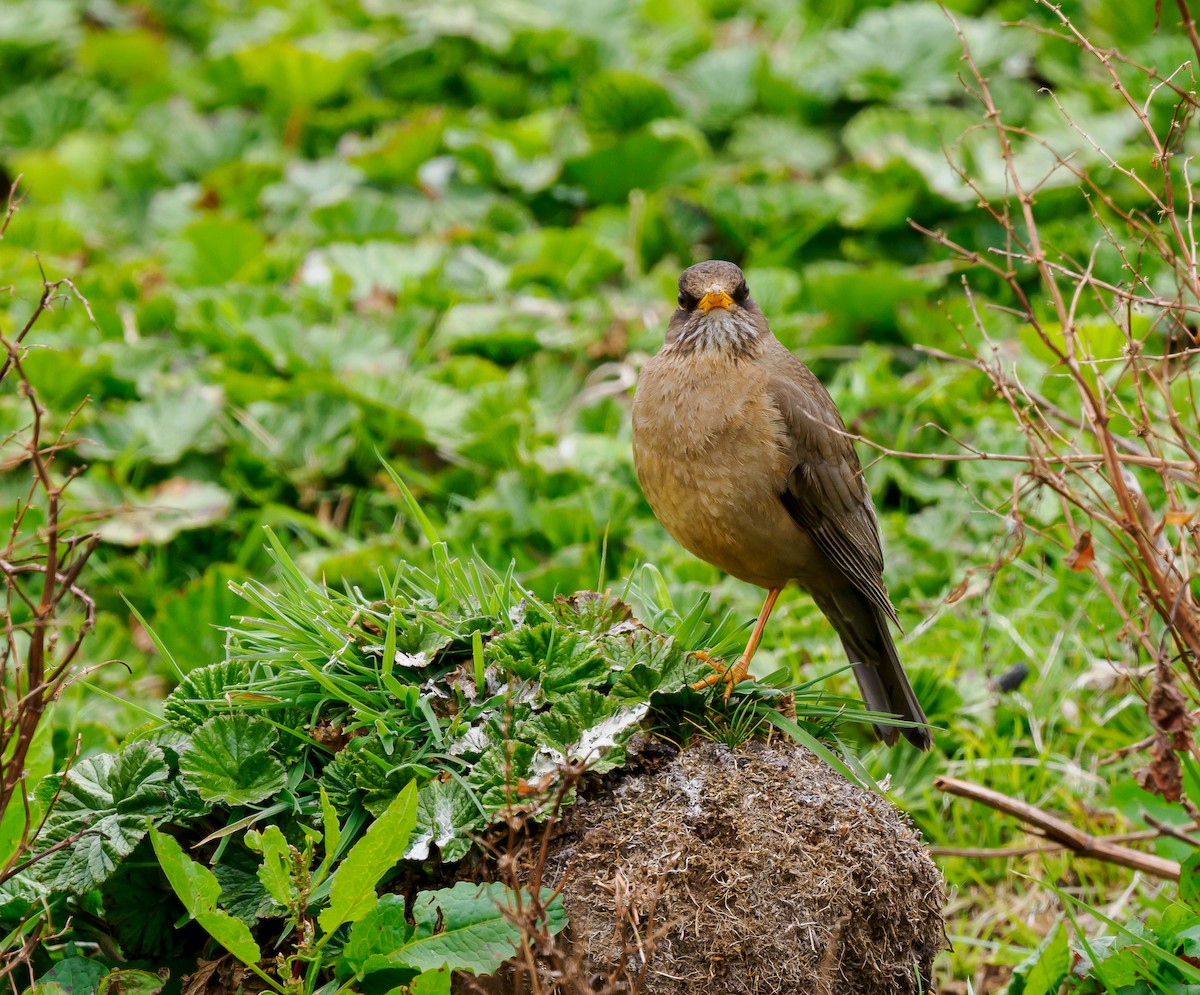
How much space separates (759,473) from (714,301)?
632mm

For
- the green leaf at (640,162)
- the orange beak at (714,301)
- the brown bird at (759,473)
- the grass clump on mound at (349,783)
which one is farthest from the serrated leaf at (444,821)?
the green leaf at (640,162)

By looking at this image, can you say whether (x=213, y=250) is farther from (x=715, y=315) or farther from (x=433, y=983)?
(x=433, y=983)

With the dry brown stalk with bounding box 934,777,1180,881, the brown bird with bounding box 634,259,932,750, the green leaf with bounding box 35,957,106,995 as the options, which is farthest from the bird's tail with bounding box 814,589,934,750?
the green leaf with bounding box 35,957,106,995

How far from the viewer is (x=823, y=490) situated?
4.36 meters

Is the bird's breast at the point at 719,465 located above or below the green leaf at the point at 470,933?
above

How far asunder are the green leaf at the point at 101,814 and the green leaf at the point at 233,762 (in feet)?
0.41

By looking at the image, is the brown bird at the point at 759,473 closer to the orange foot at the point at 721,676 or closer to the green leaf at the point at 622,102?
the orange foot at the point at 721,676

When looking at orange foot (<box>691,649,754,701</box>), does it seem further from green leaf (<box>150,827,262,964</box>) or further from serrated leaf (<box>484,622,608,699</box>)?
green leaf (<box>150,827,262,964</box>)

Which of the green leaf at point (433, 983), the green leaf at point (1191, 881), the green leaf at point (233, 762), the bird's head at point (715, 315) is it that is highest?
the bird's head at point (715, 315)

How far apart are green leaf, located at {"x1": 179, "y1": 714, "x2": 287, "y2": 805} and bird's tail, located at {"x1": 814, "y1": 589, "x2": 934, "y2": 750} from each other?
6.19 ft

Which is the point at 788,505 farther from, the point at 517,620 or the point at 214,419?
the point at 214,419

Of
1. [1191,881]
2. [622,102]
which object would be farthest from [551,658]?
[622,102]

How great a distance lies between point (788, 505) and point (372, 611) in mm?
1438

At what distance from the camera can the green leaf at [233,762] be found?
10.4 feet
